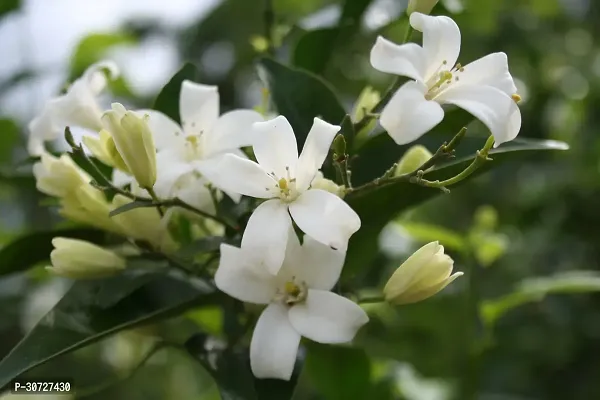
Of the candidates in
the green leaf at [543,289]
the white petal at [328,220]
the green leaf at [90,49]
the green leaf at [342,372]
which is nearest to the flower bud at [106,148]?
the white petal at [328,220]

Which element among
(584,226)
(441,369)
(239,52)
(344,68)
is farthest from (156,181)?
(239,52)

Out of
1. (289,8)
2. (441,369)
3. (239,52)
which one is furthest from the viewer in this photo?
(239,52)

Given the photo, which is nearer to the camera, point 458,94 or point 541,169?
point 458,94

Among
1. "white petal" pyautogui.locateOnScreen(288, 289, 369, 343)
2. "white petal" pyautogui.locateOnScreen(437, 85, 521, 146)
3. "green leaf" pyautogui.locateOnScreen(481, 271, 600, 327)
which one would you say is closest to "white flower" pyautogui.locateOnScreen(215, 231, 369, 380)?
"white petal" pyautogui.locateOnScreen(288, 289, 369, 343)

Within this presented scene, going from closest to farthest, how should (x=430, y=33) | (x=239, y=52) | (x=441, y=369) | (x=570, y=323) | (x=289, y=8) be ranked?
(x=430, y=33) → (x=441, y=369) → (x=570, y=323) → (x=289, y=8) → (x=239, y=52)

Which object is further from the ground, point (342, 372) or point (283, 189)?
point (283, 189)

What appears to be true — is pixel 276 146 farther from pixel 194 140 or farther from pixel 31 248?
pixel 31 248

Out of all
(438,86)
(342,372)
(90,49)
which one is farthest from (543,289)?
(90,49)

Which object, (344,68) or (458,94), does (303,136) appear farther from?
(344,68)
